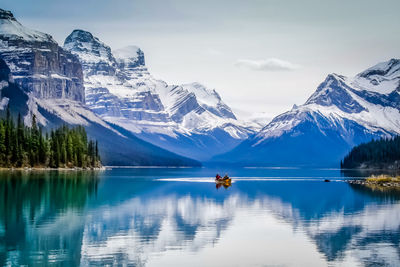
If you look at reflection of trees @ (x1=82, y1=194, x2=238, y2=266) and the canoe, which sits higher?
the canoe

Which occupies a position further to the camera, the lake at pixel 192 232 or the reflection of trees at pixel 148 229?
the reflection of trees at pixel 148 229

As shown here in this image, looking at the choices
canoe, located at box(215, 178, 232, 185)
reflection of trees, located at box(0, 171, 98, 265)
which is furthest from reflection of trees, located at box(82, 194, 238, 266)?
canoe, located at box(215, 178, 232, 185)

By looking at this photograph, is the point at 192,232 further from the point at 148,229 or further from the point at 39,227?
the point at 39,227

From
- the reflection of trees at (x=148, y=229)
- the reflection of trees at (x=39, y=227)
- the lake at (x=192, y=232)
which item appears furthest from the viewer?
the reflection of trees at (x=148, y=229)

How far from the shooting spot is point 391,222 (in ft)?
236

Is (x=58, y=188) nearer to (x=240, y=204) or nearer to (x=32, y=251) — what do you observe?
(x=240, y=204)

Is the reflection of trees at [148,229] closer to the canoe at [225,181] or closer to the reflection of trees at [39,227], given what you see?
the reflection of trees at [39,227]

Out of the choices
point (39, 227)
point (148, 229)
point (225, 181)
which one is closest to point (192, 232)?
point (148, 229)

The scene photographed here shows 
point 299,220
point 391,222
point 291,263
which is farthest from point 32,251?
point 391,222

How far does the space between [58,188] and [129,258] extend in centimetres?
7158

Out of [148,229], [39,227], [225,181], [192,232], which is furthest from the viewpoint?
[225,181]

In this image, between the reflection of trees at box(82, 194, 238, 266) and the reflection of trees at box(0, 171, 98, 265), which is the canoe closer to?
the reflection of trees at box(0, 171, 98, 265)

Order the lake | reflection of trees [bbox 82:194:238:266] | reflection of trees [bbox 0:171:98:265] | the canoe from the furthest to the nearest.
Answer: the canoe
reflection of trees [bbox 82:194:238:266]
reflection of trees [bbox 0:171:98:265]
the lake

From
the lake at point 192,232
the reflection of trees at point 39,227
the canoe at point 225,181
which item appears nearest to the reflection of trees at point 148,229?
the lake at point 192,232
